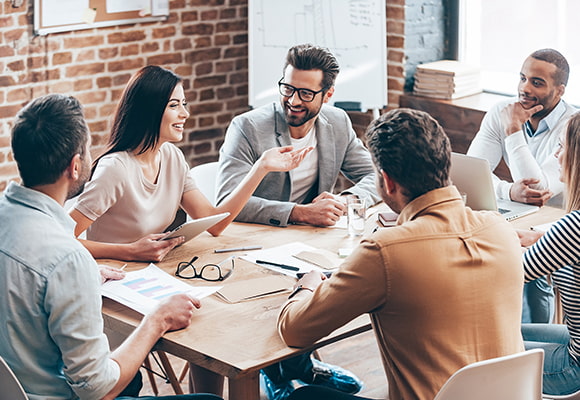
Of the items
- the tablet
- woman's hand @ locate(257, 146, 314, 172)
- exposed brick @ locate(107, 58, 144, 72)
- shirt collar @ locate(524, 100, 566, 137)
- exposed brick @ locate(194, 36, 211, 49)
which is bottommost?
the tablet

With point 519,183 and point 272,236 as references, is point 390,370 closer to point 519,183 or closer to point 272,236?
point 272,236

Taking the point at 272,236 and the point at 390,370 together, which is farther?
the point at 272,236

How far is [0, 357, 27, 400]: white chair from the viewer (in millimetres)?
1733

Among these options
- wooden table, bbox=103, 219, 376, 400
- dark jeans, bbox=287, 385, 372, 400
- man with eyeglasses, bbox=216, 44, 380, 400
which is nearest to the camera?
wooden table, bbox=103, 219, 376, 400

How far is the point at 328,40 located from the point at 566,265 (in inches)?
103

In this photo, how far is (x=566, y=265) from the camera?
7.44 ft

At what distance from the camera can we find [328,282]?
6.14 ft

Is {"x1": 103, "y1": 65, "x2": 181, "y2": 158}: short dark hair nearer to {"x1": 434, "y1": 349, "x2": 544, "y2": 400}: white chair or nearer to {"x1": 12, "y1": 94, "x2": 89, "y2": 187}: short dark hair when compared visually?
{"x1": 12, "y1": 94, "x2": 89, "y2": 187}: short dark hair

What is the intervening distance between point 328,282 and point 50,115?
75 centimetres

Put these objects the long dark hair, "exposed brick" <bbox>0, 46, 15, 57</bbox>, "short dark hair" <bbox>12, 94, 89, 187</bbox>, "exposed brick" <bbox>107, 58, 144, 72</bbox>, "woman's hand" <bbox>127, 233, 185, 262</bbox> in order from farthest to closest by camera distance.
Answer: "exposed brick" <bbox>107, 58, 144, 72</bbox>, "exposed brick" <bbox>0, 46, 15, 57</bbox>, the long dark hair, "woman's hand" <bbox>127, 233, 185, 262</bbox>, "short dark hair" <bbox>12, 94, 89, 187</bbox>

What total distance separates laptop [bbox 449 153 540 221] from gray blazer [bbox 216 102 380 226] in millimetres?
379

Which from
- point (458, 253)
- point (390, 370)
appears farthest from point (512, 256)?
point (390, 370)

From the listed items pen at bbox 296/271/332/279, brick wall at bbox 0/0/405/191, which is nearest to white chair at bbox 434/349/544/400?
pen at bbox 296/271/332/279

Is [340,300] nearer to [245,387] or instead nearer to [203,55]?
[245,387]
